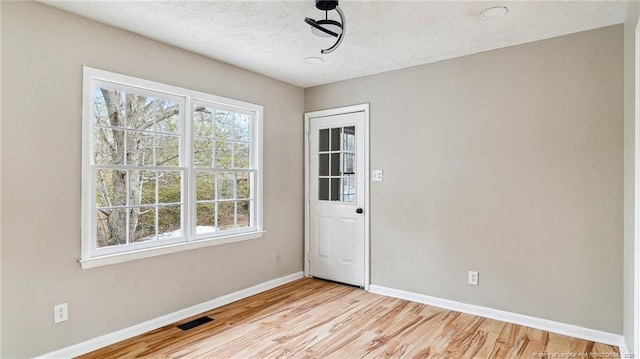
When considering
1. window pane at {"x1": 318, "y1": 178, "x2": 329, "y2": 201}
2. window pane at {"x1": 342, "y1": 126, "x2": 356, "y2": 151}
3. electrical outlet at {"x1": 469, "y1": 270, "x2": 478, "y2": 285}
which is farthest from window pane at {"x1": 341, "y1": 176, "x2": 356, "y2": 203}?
electrical outlet at {"x1": 469, "y1": 270, "x2": 478, "y2": 285}

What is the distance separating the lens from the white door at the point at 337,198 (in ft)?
14.0

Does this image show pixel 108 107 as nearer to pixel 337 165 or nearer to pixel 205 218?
pixel 205 218

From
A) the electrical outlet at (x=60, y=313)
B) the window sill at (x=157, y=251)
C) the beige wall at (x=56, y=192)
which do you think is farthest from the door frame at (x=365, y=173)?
the electrical outlet at (x=60, y=313)

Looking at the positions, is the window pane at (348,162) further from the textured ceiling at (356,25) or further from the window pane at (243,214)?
the window pane at (243,214)

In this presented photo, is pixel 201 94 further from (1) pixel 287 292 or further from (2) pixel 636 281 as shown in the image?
(2) pixel 636 281

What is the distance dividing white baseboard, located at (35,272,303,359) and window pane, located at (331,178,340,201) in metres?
1.20

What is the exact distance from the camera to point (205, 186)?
3.59 metres

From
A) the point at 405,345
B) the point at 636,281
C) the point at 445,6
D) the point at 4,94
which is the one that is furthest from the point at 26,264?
the point at 636,281

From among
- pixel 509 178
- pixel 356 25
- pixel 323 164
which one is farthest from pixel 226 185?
pixel 509 178

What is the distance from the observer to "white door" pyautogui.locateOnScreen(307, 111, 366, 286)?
14.0 ft

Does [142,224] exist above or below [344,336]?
above

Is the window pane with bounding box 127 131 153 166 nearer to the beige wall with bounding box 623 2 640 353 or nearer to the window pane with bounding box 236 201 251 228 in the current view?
the window pane with bounding box 236 201 251 228

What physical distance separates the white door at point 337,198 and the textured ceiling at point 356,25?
3.32 feet

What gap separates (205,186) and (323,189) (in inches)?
61.8
